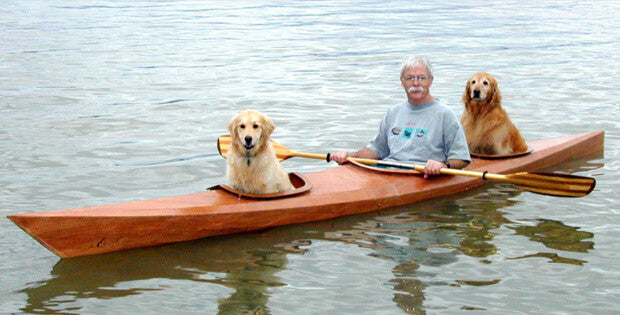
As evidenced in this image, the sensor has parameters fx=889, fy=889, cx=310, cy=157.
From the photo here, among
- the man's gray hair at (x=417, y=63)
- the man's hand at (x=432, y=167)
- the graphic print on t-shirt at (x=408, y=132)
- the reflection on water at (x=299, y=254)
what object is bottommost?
the reflection on water at (x=299, y=254)

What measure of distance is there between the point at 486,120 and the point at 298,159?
233 centimetres

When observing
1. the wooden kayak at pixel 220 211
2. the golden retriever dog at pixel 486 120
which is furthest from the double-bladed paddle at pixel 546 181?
the golden retriever dog at pixel 486 120

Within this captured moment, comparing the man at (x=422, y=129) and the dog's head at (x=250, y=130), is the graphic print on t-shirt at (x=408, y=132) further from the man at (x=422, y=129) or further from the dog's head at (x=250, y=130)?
the dog's head at (x=250, y=130)

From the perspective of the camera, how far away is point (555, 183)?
24.3 ft

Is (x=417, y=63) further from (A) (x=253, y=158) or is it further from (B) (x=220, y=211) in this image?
(B) (x=220, y=211)

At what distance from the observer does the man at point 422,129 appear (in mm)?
7512

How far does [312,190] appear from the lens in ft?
24.3

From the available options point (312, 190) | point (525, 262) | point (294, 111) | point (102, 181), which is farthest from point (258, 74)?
point (525, 262)

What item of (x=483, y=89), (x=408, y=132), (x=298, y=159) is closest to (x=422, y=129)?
(x=408, y=132)

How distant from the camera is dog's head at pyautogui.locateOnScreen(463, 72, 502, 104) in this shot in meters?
8.47

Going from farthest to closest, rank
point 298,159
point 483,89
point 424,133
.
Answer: point 298,159, point 483,89, point 424,133

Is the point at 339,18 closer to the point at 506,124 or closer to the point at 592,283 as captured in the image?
the point at 506,124

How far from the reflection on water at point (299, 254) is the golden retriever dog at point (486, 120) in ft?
2.95

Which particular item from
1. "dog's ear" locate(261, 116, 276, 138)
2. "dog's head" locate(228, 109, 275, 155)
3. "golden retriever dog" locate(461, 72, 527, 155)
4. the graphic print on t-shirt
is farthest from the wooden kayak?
"dog's ear" locate(261, 116, 276, 138)
